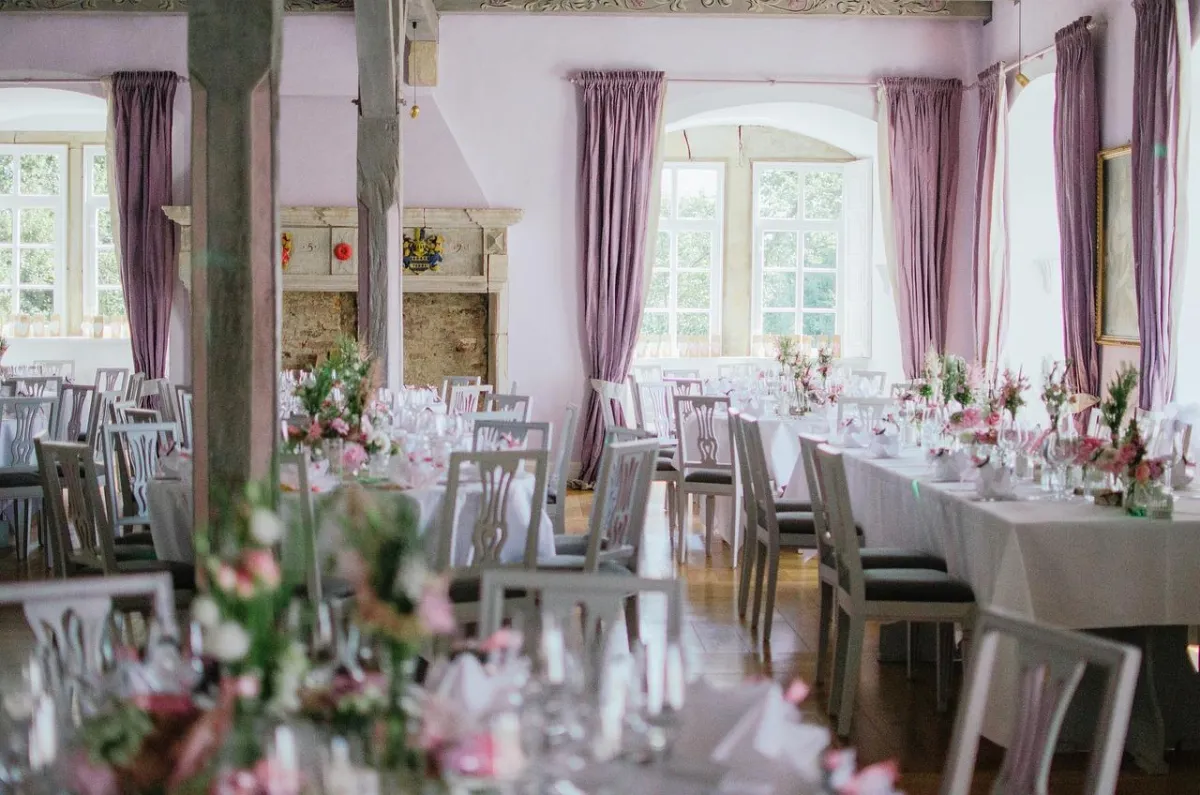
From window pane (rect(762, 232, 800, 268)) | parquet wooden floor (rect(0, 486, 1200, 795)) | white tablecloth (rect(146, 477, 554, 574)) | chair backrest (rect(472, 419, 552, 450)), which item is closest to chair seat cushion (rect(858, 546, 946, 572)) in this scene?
parquet wooden floor (rect(0, 486, 1200, 795))

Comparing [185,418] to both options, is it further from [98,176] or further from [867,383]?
[98,176]

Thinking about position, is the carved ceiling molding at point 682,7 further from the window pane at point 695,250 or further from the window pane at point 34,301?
the window pane at point 34,301

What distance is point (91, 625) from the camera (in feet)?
8.61

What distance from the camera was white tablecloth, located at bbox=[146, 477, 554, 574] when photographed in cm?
500

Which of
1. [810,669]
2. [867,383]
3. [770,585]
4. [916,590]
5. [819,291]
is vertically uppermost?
[819,291]

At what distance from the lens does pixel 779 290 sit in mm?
13688

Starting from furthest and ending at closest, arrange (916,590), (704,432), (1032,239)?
(1032,239) → (704,432) → (916,590)

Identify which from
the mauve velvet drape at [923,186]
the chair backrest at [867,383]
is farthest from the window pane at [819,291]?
the chair backrest at [867,383]

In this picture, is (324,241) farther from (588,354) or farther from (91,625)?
(91,625)

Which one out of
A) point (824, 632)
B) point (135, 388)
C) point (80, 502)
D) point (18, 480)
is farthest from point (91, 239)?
Answer: point (824, 632)

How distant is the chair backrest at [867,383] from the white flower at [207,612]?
880 cm

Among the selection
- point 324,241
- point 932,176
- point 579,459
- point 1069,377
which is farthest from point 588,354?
point 1069,377

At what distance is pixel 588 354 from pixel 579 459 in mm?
990

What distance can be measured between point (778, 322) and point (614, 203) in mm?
3114
